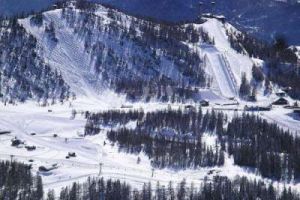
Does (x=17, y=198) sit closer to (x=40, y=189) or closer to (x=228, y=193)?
(x=40, y=189)

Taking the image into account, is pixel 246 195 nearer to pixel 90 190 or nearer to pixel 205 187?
pixel 205 187

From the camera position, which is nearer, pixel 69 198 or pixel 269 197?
pixel 69 198

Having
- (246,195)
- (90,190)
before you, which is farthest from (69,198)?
(246,195)

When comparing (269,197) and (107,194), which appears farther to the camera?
(269,197)

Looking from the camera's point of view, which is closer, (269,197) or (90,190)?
(90,190)

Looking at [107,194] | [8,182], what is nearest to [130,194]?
[107,194]

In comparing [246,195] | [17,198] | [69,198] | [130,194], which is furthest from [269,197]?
[17,198]

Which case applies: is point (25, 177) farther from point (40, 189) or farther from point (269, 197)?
point (269, 197)
